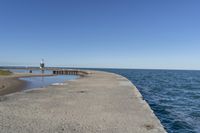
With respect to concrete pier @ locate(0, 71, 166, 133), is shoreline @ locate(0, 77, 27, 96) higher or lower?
lower

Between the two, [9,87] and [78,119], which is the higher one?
[78,119]

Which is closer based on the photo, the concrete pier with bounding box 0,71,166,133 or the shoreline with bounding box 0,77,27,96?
→ the concrete pier with bounding box 0,71,166,133

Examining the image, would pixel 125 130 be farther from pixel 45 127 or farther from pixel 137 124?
pixel 45 127

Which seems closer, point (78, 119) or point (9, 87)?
point (78, 119)

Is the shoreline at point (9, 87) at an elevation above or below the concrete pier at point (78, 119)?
below

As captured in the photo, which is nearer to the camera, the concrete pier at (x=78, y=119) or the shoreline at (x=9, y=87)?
the concrete pier at (x=78, y=119)

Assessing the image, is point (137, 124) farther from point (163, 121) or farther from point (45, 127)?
point (163, 121)

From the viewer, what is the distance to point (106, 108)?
39.9 ft

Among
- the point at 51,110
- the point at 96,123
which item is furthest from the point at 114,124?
the point at 51,110

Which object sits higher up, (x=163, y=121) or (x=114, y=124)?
(x=114, y=124)

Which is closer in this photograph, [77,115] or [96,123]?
[96,123]

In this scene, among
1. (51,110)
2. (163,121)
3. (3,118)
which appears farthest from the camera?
(163,121)

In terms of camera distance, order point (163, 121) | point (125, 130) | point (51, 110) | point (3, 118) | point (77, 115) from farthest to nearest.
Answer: point (163, 121)
point (51, 110)
point (77, 115)
point (3, 118)
point (125, 130)

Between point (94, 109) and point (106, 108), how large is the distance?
2.47 feet
